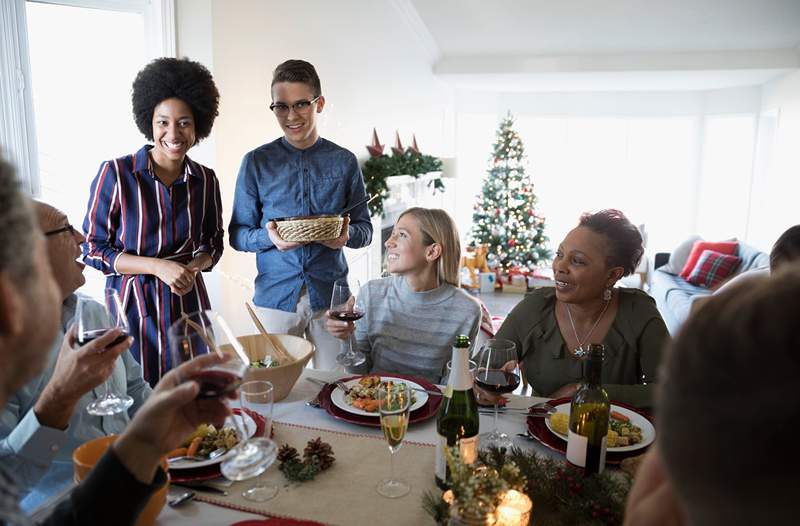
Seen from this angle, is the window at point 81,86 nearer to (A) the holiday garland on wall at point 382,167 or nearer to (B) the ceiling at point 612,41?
(A) the holiday garland on wall at point 382,167

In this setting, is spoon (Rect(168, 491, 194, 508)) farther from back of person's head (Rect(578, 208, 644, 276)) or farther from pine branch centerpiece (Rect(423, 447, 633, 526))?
back of person's head (Rect(578, 208, 644, 276))

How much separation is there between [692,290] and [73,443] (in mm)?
6187

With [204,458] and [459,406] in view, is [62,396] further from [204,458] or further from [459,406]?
[459,406]

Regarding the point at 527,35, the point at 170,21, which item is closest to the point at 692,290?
the point at 527,35

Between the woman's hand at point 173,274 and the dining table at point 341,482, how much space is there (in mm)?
658

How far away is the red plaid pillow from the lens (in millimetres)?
6266

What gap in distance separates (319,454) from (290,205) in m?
1.40

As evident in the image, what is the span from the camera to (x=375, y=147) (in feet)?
15.9

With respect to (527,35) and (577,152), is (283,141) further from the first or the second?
(577,152)

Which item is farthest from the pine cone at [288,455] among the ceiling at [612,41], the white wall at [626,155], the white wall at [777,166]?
the white wall at [626,155]

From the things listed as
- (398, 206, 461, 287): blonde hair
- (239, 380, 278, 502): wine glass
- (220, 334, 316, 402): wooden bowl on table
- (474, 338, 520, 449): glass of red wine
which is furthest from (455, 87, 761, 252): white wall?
(239, 380, 278, 502): wine glass

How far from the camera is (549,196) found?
34.9 ft

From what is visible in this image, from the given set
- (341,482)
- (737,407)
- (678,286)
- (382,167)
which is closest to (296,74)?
(341,482)

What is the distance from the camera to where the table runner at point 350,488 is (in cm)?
109
